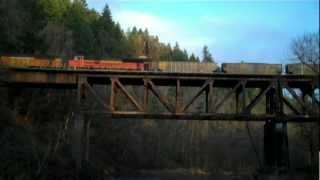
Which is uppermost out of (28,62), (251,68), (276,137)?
(28,62)

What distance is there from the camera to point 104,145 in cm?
7250

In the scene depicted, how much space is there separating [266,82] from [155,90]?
33.0ft

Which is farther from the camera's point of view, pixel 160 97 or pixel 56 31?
pixel 56 31

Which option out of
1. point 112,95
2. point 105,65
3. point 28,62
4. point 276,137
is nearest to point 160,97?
point 112,95

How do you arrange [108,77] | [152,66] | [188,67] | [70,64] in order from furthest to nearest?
[152,66], [188,67], [70,64], [108,77]

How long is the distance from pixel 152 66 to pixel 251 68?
8.88 m

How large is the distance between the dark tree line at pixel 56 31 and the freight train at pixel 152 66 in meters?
8.96

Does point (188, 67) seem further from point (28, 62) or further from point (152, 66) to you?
point (28, 62)

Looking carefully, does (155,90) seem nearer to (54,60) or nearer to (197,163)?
(54,60)

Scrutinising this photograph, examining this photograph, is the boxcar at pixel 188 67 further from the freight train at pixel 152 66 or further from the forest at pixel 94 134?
the forest at pixel 94 134

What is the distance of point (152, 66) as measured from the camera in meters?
50.4

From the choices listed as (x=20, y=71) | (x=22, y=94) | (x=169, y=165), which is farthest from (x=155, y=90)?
(x=169, y=165)

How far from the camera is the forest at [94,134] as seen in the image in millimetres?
42031

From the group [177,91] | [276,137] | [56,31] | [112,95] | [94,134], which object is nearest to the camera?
[112,95]
